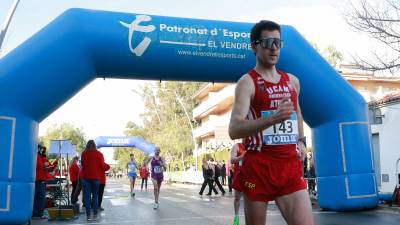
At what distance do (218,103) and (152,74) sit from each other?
4248cm

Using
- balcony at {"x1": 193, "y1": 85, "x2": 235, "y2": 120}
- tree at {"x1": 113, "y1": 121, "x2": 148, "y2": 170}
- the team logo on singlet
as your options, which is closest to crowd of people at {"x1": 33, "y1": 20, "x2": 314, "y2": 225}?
the team logo on singlet

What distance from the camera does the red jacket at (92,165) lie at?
1080cm

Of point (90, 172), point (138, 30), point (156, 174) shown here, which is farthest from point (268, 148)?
point (156, 174)

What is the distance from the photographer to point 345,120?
11156 millimetres

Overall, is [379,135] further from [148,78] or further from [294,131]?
[294,131]

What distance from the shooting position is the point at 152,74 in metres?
10.7

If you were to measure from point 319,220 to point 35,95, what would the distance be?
5.96 metres

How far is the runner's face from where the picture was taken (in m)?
3.54

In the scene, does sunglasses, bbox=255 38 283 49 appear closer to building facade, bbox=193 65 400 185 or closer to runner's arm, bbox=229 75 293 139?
runner's arm, bbox=229 75 293 139

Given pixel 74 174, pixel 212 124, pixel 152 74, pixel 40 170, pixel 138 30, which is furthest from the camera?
pixel 212 124

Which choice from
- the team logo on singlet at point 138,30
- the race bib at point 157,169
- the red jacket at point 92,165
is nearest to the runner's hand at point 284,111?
the team logo on singlet at point 138,30

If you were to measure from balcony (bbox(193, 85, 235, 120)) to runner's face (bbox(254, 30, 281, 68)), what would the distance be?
43.1 m

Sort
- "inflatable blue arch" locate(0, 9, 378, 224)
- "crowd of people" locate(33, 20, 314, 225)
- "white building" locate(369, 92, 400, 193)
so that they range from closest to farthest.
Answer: "crowd of people" locate(33, 20, 314, 225), "inflatable blue arch" locate(0, 9, 378, 224), "white building" locate(369, 92, 400, 193)

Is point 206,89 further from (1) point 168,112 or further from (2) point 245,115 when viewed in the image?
(2) point 245,115
